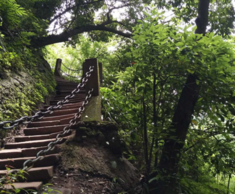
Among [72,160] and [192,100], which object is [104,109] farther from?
[192,100]

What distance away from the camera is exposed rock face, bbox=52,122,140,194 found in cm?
257

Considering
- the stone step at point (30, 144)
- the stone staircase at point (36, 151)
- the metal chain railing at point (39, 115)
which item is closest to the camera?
the metal chain railing at point (39, 115)

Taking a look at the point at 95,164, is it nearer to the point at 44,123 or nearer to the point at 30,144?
the point at 30,144

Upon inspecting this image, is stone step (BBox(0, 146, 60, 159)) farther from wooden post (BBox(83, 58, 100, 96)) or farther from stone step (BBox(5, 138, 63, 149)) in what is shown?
wooden post (BBox(83, 58, 100, 96))

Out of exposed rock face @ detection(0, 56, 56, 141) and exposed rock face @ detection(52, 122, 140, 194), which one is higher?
exposed rock face @ detection(0, 56, 56, 141)

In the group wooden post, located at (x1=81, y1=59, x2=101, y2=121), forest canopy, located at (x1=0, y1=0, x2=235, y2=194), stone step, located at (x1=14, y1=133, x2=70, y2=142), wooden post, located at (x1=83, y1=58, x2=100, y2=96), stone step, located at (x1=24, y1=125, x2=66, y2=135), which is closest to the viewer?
forest canopy, located at (x1=0, y1=0, x2=235, y2=194)

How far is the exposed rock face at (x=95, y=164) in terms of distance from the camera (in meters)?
2.57

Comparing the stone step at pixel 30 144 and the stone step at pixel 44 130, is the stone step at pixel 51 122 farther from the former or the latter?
the stone step at pixel 30 144

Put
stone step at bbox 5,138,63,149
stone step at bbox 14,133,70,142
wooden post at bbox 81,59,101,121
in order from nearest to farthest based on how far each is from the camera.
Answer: stone step at bbox 5,138,63,149
wooden post at bbox 81,59,101,121
stone step at bbox 14,133,70,142

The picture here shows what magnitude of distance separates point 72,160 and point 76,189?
1.62 ft

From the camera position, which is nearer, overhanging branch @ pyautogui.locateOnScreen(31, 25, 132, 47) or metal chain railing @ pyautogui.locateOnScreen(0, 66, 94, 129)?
metal chain railing @ pyautogui.locateOnScreen(0, 66, 94, 129)

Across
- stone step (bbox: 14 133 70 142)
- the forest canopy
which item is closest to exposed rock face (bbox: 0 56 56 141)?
stone step (bbox: 14 133 70 142)

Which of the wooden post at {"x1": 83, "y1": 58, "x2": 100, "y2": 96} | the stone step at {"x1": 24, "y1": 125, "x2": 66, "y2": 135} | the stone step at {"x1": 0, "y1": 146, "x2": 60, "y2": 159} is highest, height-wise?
the wooden post at {"x1": 83, "y1": 58, "x2": 100, "y2": 96}

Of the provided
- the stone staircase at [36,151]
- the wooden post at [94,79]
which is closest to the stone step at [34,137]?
the stone staircase at [36,151]
